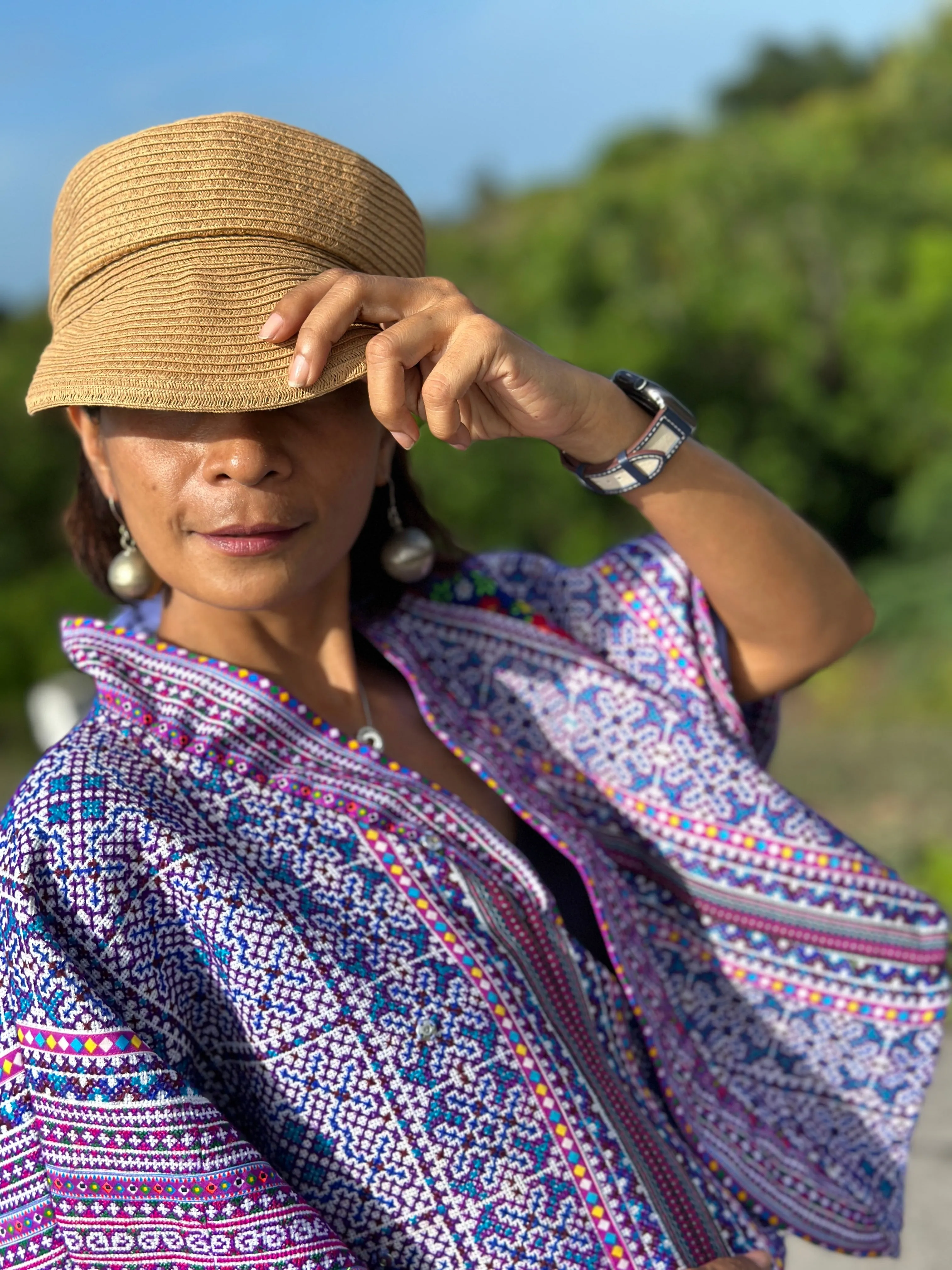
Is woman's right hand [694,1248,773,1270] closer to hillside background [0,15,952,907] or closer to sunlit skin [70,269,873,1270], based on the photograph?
sunlit skin [70,269,873,1270]

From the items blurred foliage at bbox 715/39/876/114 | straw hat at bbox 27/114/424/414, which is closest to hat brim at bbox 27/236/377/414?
straw hat at bbox 27/114/424/414

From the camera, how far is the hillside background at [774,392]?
28.6ft

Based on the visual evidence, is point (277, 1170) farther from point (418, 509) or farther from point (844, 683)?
point (844, 683)

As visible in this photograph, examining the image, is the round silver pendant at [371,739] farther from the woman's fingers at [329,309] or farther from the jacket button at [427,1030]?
the woman's fingers at [329,309]

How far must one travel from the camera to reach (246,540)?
1390mm

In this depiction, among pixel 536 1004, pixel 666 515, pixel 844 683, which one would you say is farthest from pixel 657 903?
pixel 844 683

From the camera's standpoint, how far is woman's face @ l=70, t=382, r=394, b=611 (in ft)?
4.46

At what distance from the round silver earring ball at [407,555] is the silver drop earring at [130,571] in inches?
13.5

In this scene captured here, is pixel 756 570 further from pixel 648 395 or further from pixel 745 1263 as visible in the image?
pixel 745 1263

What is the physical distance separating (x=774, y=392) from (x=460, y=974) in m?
11.1

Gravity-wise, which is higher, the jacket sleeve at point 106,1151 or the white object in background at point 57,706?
the white object in background at point 57,706

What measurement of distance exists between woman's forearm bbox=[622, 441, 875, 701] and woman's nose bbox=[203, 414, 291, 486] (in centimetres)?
46

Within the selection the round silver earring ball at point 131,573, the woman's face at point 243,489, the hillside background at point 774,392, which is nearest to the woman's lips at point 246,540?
the woman's face at point 243,489

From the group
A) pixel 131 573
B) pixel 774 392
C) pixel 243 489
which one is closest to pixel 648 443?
pixel 243 489
